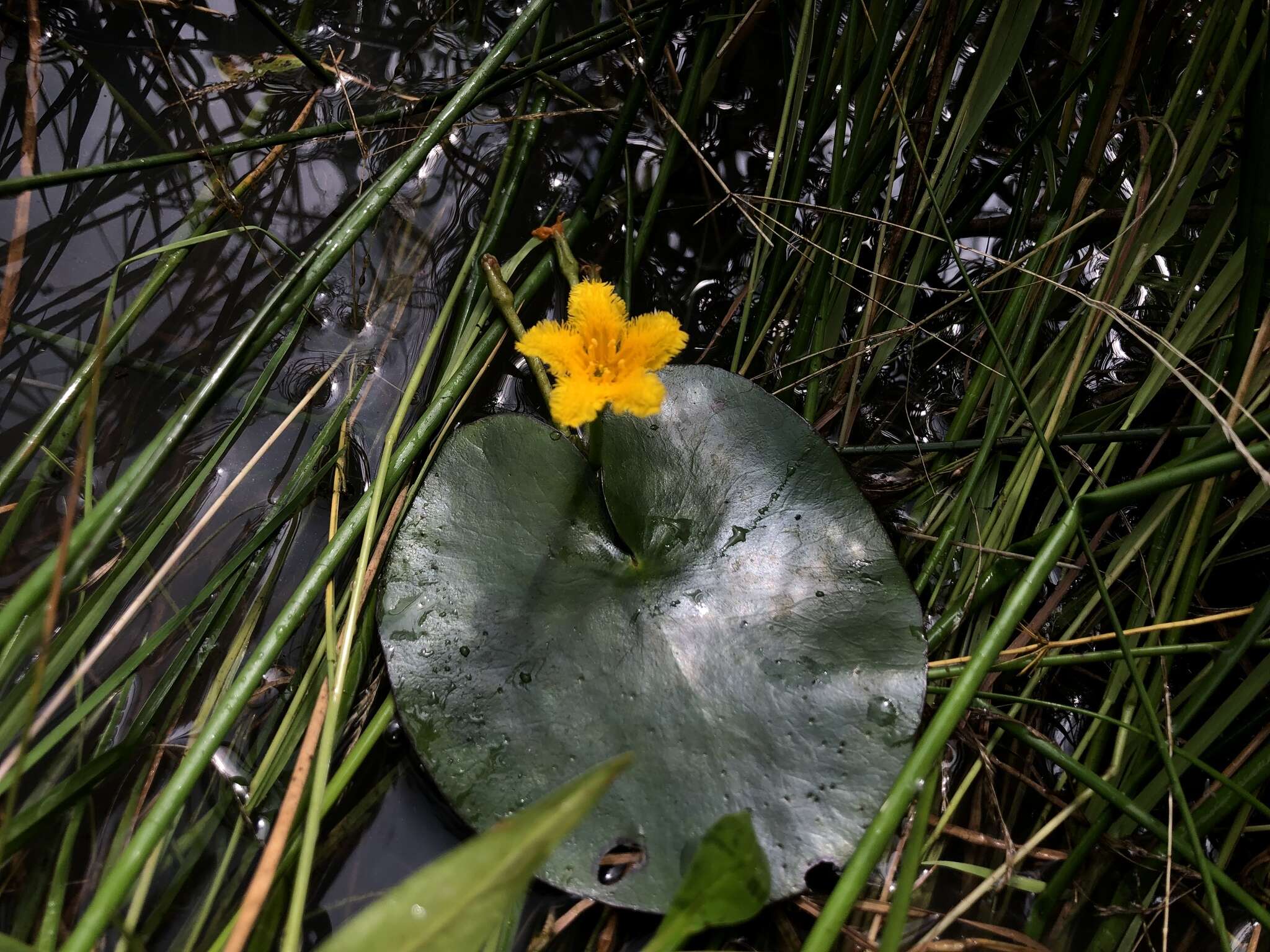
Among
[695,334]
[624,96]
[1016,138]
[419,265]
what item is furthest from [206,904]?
[1016,138]

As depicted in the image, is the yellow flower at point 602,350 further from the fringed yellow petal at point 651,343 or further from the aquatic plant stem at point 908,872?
the aquatic plant stem at point 908,872

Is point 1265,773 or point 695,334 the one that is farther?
point 695,334

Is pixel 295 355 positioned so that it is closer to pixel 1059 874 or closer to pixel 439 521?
pixel 439 521

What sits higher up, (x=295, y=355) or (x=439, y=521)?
(x=295, y=355)

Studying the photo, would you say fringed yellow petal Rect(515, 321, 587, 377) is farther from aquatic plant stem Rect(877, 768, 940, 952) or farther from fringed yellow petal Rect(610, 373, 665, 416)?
aquatic plant stem Rect(877, 768, 940, 952)

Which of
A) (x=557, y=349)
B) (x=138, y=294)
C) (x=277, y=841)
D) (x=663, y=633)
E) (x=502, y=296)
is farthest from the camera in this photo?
(x=138, y=294)

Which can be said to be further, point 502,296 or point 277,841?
point 502,296

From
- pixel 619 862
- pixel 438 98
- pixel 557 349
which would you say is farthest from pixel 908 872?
pixel 438 98

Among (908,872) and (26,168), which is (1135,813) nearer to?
(908,872)
